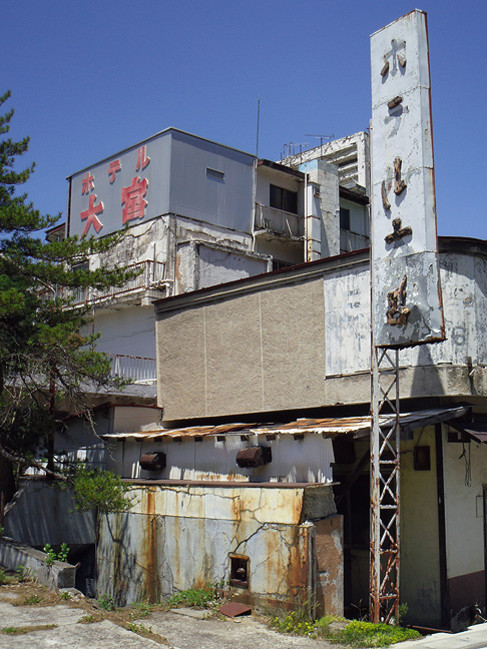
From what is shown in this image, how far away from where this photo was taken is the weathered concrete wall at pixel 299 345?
1352cm

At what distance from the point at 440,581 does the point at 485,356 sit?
4427 millimetres

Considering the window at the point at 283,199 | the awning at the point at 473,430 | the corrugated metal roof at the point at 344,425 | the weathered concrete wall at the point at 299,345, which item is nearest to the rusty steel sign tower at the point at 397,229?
the corrugated metal roof at the point at 344,425

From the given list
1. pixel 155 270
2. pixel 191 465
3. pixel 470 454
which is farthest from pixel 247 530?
pixel 155 270

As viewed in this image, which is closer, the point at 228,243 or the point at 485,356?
the point at 485,356

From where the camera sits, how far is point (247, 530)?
11977mm

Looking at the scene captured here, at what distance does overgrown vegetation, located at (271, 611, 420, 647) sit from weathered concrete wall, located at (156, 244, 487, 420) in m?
4.62

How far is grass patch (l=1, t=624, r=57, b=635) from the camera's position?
8.98m

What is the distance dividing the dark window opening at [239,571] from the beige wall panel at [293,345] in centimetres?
431

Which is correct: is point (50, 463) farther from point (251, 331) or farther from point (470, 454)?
point (470, 454)

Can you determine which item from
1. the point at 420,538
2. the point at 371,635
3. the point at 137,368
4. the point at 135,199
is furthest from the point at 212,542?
the point at 135,199

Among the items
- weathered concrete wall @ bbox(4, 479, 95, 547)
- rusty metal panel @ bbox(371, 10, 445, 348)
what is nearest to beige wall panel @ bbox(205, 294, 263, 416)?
weathered concrete wall @ bbox(4, 479, 95, 547)

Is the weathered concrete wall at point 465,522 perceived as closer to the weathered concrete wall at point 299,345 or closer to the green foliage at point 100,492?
the weathered concrete wall at point 299,345

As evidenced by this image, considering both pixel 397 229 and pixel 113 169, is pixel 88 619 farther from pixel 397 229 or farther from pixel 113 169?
pixel 113 169

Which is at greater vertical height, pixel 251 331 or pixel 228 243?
pixel 228 243
